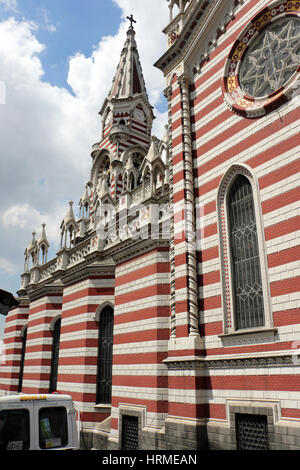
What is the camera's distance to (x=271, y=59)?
12250 millimetres

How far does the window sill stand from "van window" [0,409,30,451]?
5.73m

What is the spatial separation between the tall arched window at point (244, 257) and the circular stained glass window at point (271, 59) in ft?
10.1

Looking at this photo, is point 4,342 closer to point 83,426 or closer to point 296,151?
point 83,426

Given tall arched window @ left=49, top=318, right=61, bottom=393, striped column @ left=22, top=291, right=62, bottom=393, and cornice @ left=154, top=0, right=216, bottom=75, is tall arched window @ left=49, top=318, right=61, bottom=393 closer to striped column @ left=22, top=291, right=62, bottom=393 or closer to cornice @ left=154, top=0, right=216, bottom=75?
striped column @ left=22, top=291, right=62, bottom=393

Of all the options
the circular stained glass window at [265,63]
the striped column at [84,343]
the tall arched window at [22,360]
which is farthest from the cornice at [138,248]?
the tall arched window at [22,360]

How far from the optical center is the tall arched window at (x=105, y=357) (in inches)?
660

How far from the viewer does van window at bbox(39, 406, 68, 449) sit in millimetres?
8602

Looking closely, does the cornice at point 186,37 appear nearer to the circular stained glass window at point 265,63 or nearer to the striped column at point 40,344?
the circular stained glass window at point 265,63

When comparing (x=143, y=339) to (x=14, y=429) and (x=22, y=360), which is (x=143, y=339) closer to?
(x=14, y=429)

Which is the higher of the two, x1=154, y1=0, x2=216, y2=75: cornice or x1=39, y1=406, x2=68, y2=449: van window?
x1=154, y1=0, x2=216, y2=75: cornice

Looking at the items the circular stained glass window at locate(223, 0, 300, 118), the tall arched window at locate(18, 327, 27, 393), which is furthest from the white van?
the tall arched window at locate(18, 327, 27, 393)

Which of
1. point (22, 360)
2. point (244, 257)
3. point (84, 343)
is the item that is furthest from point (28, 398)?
point (22, 360)

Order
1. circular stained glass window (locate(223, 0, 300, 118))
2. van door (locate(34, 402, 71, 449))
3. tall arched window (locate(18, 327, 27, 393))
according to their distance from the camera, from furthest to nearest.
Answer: tall arched window (locate(18, 327, 27, 393)), circular stained glass window (locate(223, 0, 300, 118)), van door (locate(34, 402, 71, 449))

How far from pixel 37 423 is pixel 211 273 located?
6517 millimetres
